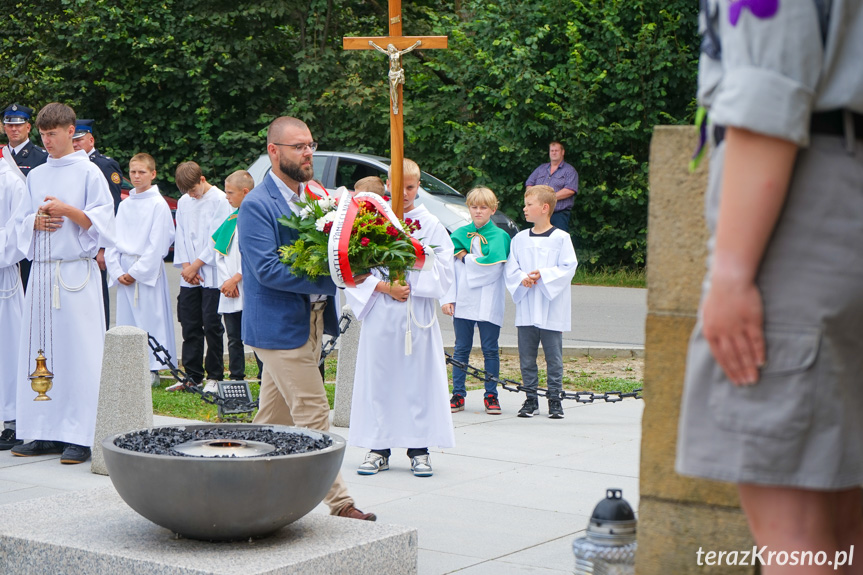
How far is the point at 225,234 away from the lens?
10117mm

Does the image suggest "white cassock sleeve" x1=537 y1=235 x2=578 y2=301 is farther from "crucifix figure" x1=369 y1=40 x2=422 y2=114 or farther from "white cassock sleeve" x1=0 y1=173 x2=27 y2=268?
"white cassock sleeve" x1=0 y1=173 x2=27 y2=268

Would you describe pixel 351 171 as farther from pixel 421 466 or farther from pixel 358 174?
pixel 421 466

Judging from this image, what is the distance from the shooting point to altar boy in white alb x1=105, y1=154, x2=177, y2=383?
33.5 feet

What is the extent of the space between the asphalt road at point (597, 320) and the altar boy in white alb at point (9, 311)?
4.27m

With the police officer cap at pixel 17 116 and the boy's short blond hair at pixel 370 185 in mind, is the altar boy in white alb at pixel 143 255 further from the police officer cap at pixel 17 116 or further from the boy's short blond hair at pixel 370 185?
the boy's short blond hair at pixel 370 185

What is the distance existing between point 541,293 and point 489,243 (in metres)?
0.79

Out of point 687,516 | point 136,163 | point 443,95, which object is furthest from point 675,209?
point 443,95

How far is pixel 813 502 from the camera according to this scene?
197 cm

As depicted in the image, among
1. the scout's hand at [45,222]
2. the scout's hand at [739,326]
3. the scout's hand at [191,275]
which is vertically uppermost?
the scout's hand at [45,222]

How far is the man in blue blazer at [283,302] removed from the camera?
17.8 feet

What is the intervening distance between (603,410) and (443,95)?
14595 millimetres

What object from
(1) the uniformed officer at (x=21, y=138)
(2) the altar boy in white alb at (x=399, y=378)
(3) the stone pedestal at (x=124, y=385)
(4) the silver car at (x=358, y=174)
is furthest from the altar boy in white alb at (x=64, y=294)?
(4) the silver car at (x=358, y=174)

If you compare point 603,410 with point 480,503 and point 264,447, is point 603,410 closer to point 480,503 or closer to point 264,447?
point 480,503

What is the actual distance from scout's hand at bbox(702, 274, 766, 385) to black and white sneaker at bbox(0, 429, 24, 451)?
6.67 metres
